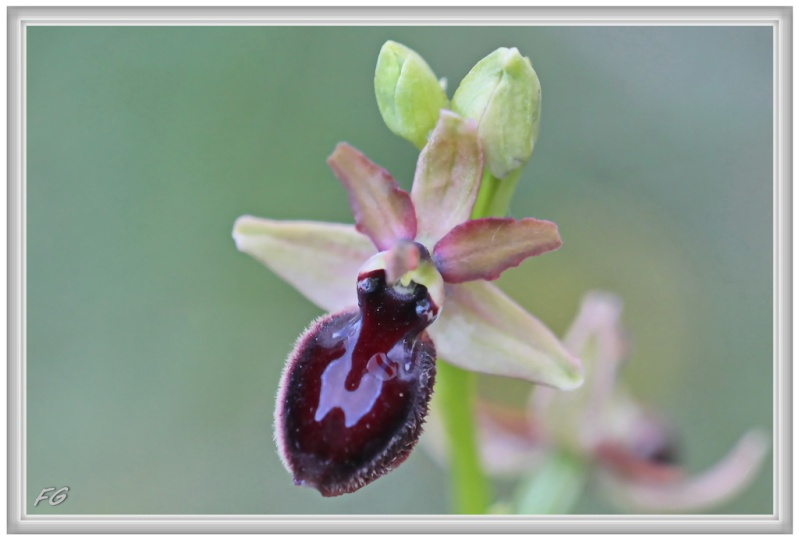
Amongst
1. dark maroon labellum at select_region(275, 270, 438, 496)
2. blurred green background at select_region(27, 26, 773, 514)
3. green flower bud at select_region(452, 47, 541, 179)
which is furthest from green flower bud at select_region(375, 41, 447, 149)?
blurred green background at select_region(27, 26, 773, 514)

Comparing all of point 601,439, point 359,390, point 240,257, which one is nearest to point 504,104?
point 359,390

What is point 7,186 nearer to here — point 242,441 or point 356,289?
point 356,289

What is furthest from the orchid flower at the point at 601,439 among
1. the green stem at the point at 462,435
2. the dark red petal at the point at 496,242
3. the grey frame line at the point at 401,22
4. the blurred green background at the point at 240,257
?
the blurred green background at the point at 240,257

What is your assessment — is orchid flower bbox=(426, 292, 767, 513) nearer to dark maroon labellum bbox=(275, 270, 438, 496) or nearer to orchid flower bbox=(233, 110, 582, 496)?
orchid flower bbox=(233, 110, 582, 496)

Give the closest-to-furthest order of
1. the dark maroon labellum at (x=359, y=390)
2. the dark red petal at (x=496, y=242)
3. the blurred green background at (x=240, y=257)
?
the dark maroon labellum at (x=359, y=390)
the dark red petal at (x=496, y=242)
the blurred green background at (x=240, y=257)

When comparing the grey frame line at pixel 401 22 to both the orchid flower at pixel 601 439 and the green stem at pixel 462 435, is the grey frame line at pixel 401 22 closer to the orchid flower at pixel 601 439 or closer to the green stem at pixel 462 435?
the green stem at pixel 462 435

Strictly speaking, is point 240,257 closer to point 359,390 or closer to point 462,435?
point 462,435
